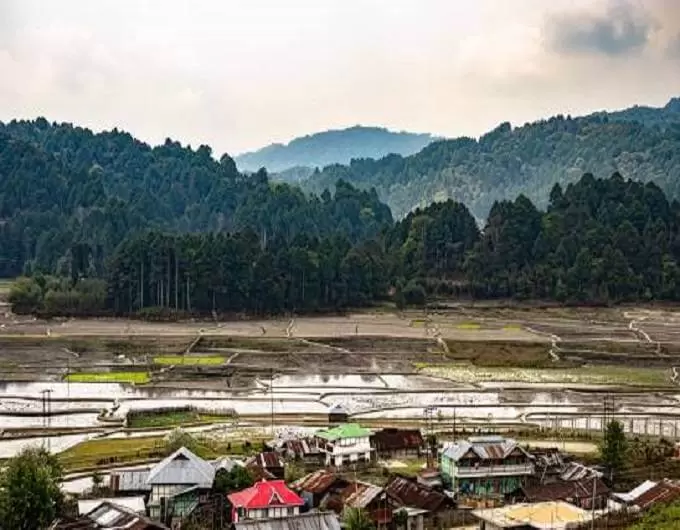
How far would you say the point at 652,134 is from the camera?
197 meters

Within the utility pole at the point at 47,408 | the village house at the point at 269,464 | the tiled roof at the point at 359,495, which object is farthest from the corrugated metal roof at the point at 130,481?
the utility pole at the point at 47,408

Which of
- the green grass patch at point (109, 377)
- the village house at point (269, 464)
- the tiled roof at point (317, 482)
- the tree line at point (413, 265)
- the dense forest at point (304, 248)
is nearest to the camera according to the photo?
the tiled roof at point (317, 482)

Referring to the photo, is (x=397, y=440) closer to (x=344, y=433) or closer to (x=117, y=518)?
(x=344, y=433)

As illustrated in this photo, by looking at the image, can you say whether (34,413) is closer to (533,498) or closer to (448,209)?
(533,498)

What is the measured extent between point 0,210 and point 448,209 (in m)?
61.0

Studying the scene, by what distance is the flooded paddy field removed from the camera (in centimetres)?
4344

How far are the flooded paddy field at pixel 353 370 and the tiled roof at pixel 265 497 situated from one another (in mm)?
12880

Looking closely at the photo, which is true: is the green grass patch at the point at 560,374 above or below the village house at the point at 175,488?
below

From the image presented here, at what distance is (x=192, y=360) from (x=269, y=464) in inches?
1186

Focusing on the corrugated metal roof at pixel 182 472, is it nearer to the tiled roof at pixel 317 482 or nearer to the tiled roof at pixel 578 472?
the tiled roof at pixel 317 482

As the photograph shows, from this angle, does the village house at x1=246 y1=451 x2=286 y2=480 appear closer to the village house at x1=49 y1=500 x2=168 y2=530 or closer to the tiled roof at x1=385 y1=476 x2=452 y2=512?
the tiled roof at x1=385 y1=476 x2=452 y2=512

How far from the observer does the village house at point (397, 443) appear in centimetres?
3517

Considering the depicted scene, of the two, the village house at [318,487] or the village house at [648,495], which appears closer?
the village house at [648,495]

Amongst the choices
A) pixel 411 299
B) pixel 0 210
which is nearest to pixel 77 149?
pixel 0 210
